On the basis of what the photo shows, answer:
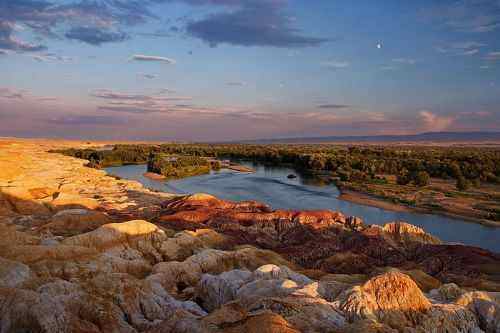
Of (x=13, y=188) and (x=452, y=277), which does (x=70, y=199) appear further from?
(x=452, y=277)

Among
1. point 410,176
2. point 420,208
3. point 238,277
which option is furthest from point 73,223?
point 410,176

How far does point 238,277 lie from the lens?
668 inches

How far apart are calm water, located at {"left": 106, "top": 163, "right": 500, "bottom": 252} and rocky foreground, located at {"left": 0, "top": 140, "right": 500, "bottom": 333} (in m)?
10.6

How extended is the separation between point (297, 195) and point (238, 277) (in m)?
39.7

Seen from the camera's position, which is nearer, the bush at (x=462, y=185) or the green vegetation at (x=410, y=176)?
the green vegetation at (x=410, y=176)

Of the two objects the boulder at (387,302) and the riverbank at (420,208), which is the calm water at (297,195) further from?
the boulder at (387,302)

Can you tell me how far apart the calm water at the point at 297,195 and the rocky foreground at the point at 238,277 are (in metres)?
10.6

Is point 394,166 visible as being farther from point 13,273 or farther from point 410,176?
point 13,273

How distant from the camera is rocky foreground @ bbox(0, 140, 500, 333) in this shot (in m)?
11.7

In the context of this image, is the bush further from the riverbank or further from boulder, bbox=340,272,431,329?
boulder, bbox=340,272,431,329

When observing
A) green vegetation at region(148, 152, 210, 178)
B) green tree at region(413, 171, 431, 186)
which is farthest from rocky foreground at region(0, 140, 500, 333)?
green vegetation at region(148, 152, 210, 178)

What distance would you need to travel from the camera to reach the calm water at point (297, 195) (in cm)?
3841

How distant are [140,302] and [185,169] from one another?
67.5 m

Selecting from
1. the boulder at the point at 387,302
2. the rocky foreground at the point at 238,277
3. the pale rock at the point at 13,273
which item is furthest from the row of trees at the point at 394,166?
the pale rock at the point at 13,273
